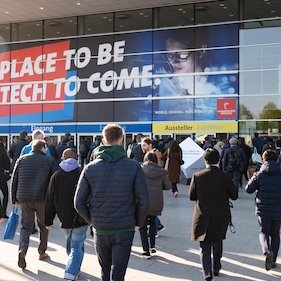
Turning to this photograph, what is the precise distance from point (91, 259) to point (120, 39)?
19304mm

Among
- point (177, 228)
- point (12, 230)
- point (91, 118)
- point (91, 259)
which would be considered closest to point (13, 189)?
point (12, 230)

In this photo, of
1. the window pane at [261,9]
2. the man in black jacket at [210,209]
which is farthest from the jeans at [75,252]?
the window pane at [261,9]

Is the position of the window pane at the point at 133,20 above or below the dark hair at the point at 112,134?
above

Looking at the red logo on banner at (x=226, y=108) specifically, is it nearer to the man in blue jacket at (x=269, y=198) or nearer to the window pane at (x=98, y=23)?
the window pane at (x=98, y=23)

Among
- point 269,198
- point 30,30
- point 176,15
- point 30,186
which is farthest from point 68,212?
point 30,30

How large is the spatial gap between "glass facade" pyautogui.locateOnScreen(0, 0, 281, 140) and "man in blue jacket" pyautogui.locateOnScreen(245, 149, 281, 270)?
15492mm

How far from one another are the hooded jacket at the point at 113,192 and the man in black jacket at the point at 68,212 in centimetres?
140

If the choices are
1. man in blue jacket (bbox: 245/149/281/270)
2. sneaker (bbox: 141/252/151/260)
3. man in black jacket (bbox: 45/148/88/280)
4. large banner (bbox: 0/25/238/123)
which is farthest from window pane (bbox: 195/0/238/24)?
man in black jacket (bbox: 45/148/88/280)

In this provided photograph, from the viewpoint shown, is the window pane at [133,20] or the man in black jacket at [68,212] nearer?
the man in black jacket at [68,212]

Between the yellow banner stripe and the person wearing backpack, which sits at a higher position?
the yellow banner stripe

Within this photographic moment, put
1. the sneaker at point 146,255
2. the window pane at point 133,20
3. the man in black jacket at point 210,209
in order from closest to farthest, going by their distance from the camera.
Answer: the man in black jacket at point 210,209, the sneaker at point 146,255, the window pane at point 133,20

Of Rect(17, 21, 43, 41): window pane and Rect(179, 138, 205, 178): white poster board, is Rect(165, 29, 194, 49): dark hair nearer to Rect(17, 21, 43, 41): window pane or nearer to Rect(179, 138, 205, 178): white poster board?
Rect(17, 21, 43, 41): window pane

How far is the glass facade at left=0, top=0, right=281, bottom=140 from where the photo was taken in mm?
21969

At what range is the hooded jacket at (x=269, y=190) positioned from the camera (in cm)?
610
